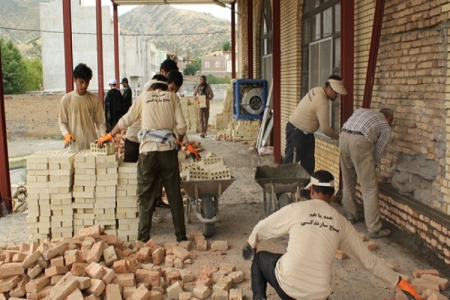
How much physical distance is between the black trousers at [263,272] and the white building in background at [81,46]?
39.8 m

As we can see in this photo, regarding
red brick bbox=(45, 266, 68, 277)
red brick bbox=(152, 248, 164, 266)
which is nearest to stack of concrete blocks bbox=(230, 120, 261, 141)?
red brick bbox=(152, 248, 164, 266)

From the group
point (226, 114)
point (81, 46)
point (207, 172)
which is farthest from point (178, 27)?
point (207, 172)

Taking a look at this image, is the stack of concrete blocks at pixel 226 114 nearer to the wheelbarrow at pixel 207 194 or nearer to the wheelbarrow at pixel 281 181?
the wheelbarrow at pixel 281 181

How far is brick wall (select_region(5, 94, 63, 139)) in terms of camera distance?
95.5 ft

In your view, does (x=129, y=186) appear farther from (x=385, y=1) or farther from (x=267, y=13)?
(x=267, y=13)

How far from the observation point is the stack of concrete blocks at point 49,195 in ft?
19.1

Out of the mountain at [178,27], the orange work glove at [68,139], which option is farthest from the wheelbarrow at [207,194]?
the mountain at [178,27]

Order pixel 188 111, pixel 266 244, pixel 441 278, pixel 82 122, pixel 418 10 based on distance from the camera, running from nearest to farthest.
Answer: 1. pixel 441 278
2. pixel 418 10
3. pixel 266 244
4. pixel 82 122
5. pixel 188 111

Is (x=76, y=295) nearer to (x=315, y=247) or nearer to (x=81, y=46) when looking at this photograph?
(x=315, y=247)

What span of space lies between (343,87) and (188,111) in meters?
13.2

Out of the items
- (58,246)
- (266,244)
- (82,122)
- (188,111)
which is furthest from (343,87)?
(188,111)

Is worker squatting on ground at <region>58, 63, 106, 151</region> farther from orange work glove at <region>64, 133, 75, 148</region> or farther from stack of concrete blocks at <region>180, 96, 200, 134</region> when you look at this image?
stack of concrete blocks at <region>180, 96, 200, 134</region>

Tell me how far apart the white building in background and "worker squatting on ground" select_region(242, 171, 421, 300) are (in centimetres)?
4010

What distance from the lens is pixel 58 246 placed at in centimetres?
476
